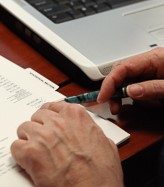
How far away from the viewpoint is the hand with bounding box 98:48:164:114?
0.77 m

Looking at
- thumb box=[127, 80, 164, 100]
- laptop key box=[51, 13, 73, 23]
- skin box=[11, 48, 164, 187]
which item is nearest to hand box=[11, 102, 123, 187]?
skin box=[11, 48, 164, 187]

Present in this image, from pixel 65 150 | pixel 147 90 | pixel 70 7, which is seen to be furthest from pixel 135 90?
pixel 70 7

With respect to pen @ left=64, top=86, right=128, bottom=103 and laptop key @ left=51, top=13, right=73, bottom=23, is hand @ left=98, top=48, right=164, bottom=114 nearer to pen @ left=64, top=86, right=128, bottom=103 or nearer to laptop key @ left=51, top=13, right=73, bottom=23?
pen @ left=64, top=86, right=128, bottom=103

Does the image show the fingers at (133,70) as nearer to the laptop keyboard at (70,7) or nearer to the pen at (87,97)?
the pen at (87,97)

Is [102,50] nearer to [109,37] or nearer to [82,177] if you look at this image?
[109,37]

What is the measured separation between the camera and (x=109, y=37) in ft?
2.91

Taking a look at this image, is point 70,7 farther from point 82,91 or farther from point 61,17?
point 82,91

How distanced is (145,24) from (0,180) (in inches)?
18.1

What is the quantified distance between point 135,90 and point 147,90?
2 centimetres

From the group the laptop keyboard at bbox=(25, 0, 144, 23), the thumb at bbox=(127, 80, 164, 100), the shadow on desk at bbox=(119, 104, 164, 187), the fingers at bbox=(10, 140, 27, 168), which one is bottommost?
the shadow on desk at bbox=(119, 104, 164, 187)

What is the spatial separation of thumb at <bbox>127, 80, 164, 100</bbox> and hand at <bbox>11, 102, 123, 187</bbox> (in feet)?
0.33

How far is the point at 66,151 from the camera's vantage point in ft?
2.14

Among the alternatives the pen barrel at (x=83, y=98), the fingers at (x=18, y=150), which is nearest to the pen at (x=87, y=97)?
the pen barrel at (x=83, y=98)

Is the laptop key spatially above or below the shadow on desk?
above
